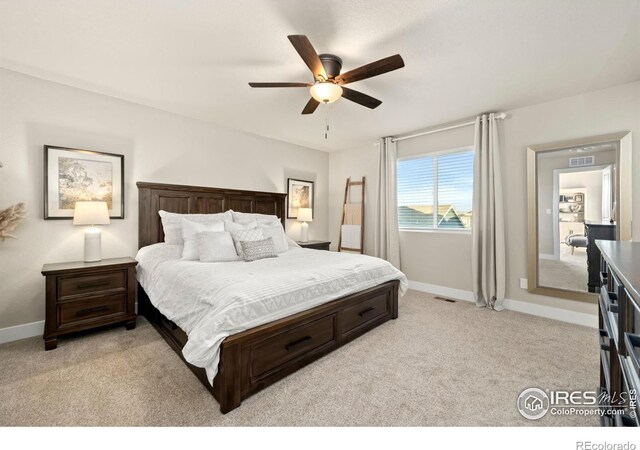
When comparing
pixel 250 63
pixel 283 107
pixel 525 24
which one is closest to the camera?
pixel 525 24

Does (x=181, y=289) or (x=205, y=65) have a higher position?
(x=205, y=65)

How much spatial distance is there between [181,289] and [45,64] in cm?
238

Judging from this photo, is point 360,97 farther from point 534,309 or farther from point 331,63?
point 534,309

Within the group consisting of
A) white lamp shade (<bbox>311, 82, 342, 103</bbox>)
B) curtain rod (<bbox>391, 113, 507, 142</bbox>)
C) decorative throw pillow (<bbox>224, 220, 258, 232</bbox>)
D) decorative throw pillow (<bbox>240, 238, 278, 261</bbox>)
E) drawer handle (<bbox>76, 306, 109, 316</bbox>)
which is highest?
curtain rod (<bbox>391, 113, 507, 142</bbox>)

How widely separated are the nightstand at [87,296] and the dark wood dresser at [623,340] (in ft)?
11.4

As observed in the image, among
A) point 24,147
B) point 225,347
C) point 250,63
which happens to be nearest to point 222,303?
point 225,347

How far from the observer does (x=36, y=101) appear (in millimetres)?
2705

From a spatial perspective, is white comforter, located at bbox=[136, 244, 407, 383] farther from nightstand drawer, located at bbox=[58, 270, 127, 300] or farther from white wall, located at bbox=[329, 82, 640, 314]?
white wall, located at bbox=[329, 82, 640, 314]

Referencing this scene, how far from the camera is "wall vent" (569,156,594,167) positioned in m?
3.05

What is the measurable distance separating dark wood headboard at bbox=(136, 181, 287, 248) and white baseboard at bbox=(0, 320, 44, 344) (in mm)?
1139

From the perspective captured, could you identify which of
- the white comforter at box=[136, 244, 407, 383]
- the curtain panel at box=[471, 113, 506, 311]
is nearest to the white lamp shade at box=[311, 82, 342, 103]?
the white comforter at box=[136, 244, 407, 383]

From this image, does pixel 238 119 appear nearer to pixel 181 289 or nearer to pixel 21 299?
pixel 181 289

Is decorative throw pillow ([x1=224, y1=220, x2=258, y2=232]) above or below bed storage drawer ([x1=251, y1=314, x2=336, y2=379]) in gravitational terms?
above

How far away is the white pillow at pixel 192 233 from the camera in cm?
294
